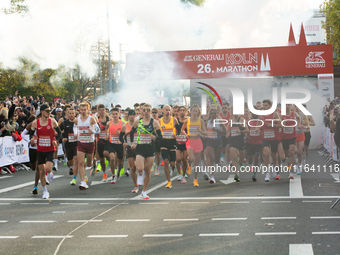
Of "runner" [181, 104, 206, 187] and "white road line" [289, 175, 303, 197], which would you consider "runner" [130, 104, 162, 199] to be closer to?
"runner" [181, 104, 206, 187]

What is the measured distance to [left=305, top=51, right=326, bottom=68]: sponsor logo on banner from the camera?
1417 cm

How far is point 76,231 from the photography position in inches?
281

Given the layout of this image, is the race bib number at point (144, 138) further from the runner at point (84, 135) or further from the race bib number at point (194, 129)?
the race bib number at point (194, 129)

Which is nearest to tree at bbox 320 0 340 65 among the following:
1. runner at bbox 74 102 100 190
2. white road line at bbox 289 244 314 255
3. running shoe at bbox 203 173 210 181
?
running shoe at bbox 203 173 210 181

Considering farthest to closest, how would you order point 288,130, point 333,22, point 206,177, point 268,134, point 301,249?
point 333,22 < point 206,177 < point 288,130 < point 268,134 < point 301,249

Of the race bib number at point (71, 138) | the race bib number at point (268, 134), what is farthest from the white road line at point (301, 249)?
the race bib number at point (71, 138)

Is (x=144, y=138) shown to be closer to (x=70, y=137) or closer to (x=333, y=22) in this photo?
(x=70, y=137)

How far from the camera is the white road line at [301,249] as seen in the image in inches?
221

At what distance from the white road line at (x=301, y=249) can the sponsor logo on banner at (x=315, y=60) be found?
366 inches

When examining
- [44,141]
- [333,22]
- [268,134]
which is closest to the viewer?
[44,141]

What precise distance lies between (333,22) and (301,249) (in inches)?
1447

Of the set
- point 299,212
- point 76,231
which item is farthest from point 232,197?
Result: point 76,231

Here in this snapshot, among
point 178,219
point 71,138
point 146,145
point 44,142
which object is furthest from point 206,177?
point 178,219

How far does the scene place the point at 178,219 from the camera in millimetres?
7918
